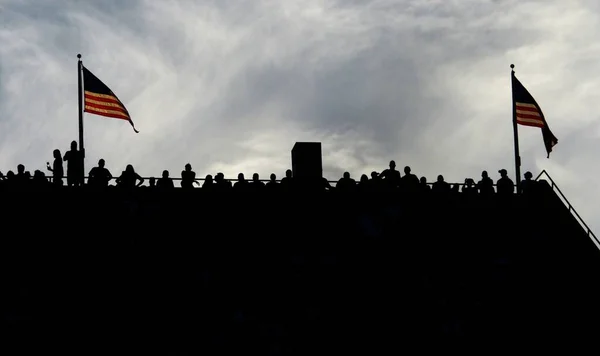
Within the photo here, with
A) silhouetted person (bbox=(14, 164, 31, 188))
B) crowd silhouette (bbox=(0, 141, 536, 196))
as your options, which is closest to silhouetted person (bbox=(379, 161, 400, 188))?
crowd silhouette (bbox=(0, 141, 536, 196))

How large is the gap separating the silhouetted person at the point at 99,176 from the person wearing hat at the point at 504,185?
12542 mm

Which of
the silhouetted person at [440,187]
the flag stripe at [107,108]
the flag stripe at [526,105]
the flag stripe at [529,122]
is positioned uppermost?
the flag stripe at [526,105]

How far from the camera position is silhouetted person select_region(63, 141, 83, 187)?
43.5 m

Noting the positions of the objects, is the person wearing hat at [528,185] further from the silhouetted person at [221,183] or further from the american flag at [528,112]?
the silhouetted person at [221,183]

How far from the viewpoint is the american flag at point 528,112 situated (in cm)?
5209

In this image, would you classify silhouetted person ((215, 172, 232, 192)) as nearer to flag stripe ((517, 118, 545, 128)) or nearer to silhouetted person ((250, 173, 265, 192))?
silhouetted person ((250, 173, 265, 192))

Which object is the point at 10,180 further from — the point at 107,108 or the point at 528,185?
the point at 528,185

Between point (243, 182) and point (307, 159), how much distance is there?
3801 millimetres

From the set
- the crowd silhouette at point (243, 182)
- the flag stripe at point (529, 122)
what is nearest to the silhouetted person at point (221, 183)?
the crowd silhouette at point (243, 182)

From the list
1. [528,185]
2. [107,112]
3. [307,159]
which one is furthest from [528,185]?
[107,112]

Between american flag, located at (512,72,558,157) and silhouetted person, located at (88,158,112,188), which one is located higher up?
american flag, located at (512,72,558,157)

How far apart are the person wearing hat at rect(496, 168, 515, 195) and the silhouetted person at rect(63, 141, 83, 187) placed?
13.3 metres

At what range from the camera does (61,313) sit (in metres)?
41.2

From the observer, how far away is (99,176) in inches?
1704
